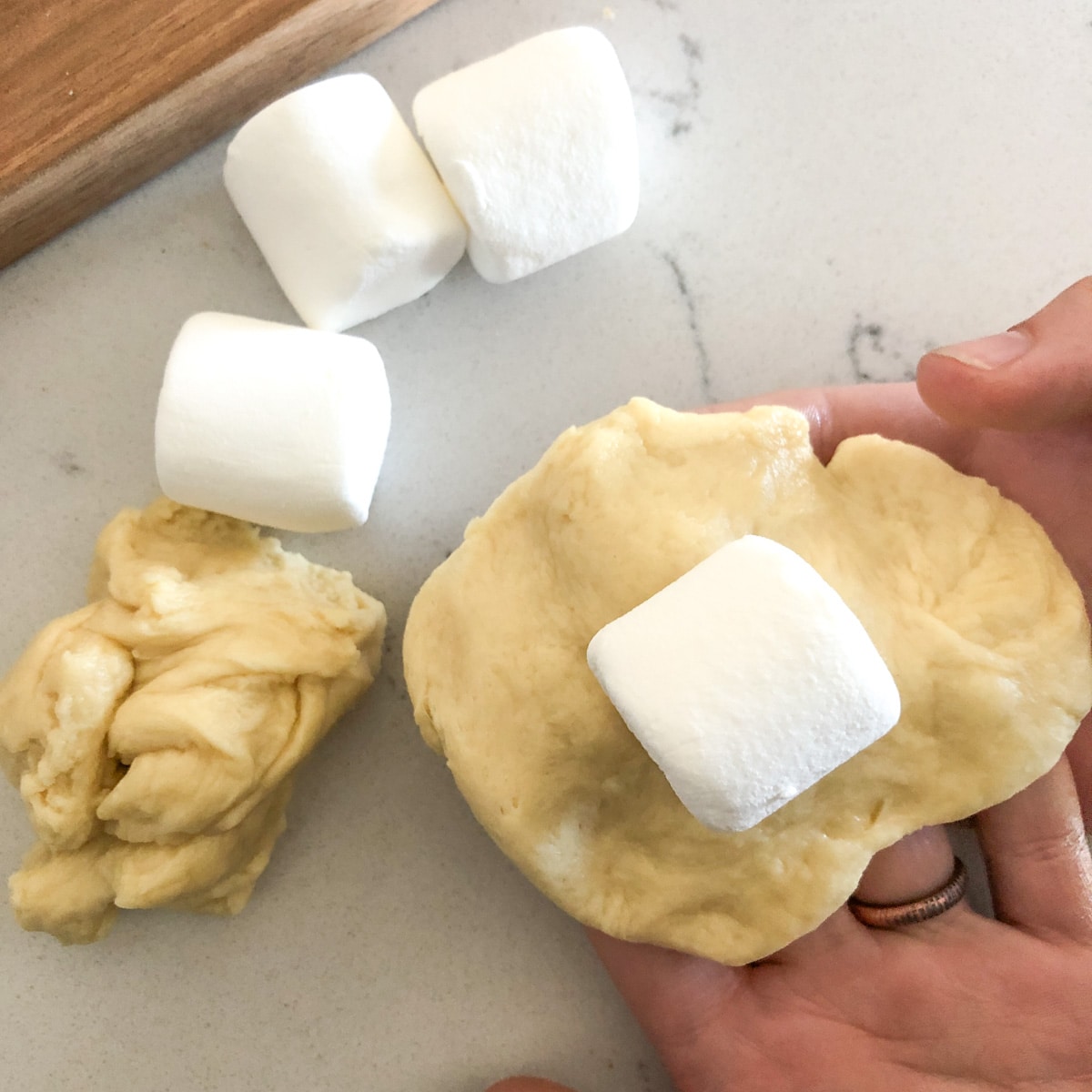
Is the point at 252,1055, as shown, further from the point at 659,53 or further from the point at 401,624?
the point at 659,53

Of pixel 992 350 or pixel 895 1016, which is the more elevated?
pixel 992 350

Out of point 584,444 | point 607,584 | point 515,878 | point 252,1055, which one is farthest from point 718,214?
point 252,1055

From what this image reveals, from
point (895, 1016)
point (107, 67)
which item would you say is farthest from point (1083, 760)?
point (107, 67)

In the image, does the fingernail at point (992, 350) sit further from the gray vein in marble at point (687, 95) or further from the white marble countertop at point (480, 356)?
the gray vein in marble at point (687, 95)

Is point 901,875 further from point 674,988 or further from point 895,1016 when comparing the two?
point 674,988

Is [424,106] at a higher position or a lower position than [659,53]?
higher

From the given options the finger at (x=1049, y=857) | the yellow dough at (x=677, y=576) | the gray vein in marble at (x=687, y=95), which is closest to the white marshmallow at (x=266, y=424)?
the yellow dough at (x=677, y=576)

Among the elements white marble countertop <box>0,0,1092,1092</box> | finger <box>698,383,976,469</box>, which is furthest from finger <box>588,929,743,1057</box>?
finger <box>698,383,976,469</box>
